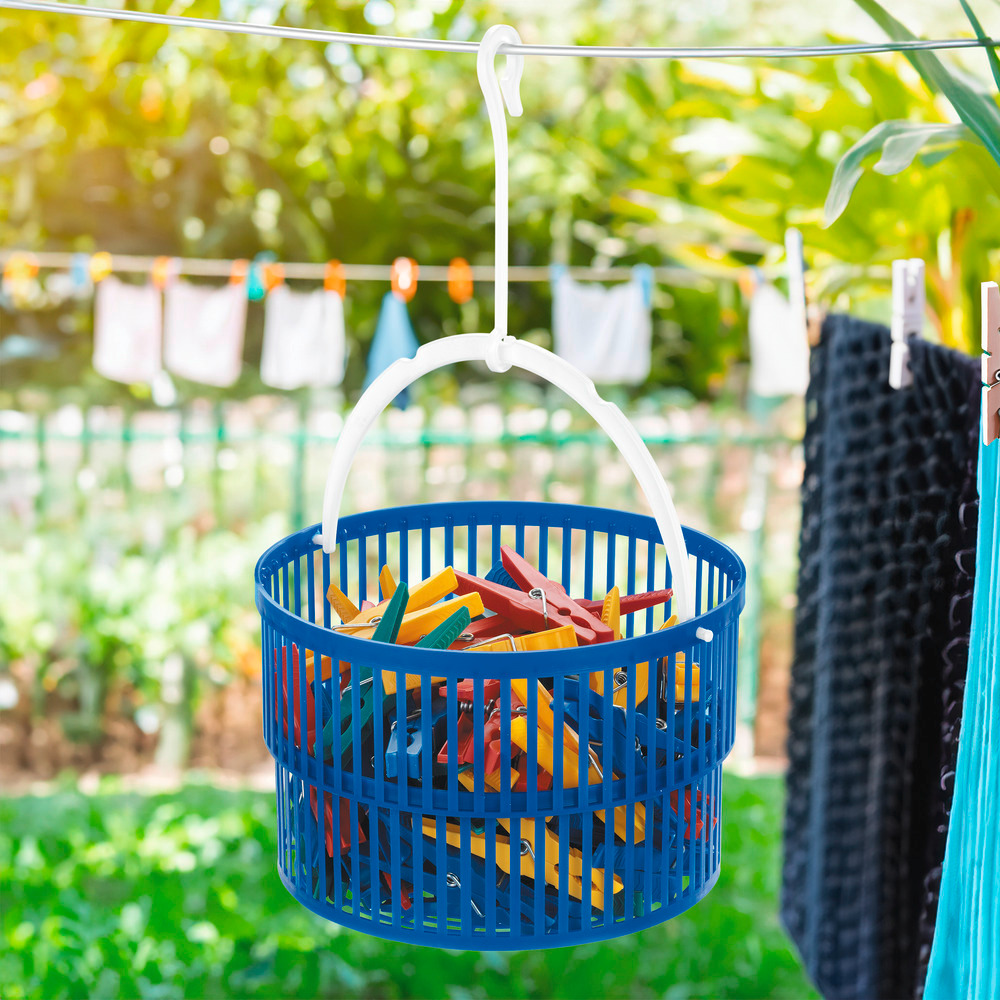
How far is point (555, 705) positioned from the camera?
2.77ft

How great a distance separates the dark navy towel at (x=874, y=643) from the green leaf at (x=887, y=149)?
1.08 feet

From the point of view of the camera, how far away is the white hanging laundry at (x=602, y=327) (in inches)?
141

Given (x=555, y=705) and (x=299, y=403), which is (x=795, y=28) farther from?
(x=555, y=705)

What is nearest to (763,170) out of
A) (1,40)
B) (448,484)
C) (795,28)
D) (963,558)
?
(448,484)

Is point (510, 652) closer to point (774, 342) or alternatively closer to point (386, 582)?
point (386, 582)

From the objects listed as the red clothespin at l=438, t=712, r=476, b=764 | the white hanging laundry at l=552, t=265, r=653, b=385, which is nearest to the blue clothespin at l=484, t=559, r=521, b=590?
the red clothespin at l=438, t=712, r=476, b=764

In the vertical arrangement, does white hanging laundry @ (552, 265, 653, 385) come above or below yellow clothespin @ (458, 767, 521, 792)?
above

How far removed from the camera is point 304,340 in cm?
350

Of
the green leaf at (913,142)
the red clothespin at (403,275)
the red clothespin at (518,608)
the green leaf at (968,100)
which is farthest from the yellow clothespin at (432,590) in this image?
the red clothespin at (403,275)

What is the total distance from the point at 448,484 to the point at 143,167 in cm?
202

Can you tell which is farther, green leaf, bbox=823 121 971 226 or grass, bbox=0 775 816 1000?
grass, bbox=0 775 816 1000

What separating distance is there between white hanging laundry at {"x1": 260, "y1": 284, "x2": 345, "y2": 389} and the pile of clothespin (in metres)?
2.56

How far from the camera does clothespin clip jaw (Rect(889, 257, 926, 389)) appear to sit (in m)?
1.74

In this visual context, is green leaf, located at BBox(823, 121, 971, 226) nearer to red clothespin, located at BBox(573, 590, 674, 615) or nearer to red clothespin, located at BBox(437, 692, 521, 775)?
red clothespin, located at BBox(573, 590, 674, 615)
